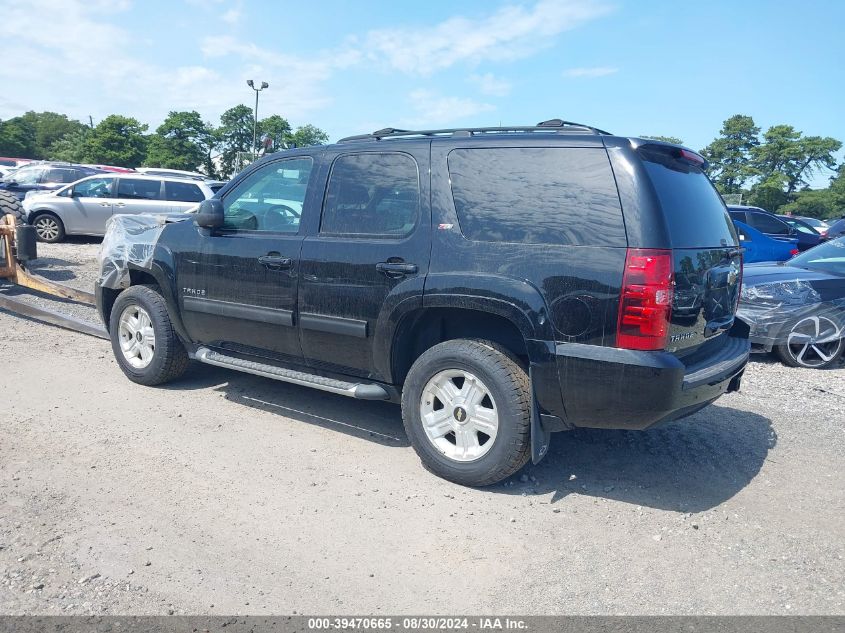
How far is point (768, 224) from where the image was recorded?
Answer: 13.8m

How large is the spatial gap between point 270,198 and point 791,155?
6738 centimetres

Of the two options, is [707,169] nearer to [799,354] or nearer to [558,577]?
[558,577]

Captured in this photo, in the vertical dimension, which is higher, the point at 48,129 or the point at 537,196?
the point at 48,129

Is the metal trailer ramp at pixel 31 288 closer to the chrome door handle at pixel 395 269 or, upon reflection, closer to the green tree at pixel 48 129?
the chrome door handle at pixel 395 269

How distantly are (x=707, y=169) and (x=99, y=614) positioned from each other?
4.14 metres

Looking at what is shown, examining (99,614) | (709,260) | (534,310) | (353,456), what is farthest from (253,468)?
(709,260)

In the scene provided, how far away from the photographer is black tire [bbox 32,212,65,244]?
15336mm

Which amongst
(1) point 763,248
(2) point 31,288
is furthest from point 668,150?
(1) point 763,248

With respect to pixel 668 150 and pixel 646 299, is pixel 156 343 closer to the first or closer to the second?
pixel 646 299

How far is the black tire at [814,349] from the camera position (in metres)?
6.98

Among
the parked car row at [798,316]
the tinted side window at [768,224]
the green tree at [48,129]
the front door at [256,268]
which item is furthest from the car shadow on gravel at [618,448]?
the green tree at [48,129]

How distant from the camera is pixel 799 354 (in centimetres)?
707

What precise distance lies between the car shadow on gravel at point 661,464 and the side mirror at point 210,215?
9.05ft

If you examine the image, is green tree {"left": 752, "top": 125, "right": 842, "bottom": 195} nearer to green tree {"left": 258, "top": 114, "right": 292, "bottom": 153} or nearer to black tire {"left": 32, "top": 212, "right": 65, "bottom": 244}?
green tree {"left": 258, "top": 114, "right": 292, "bottom": 153}
